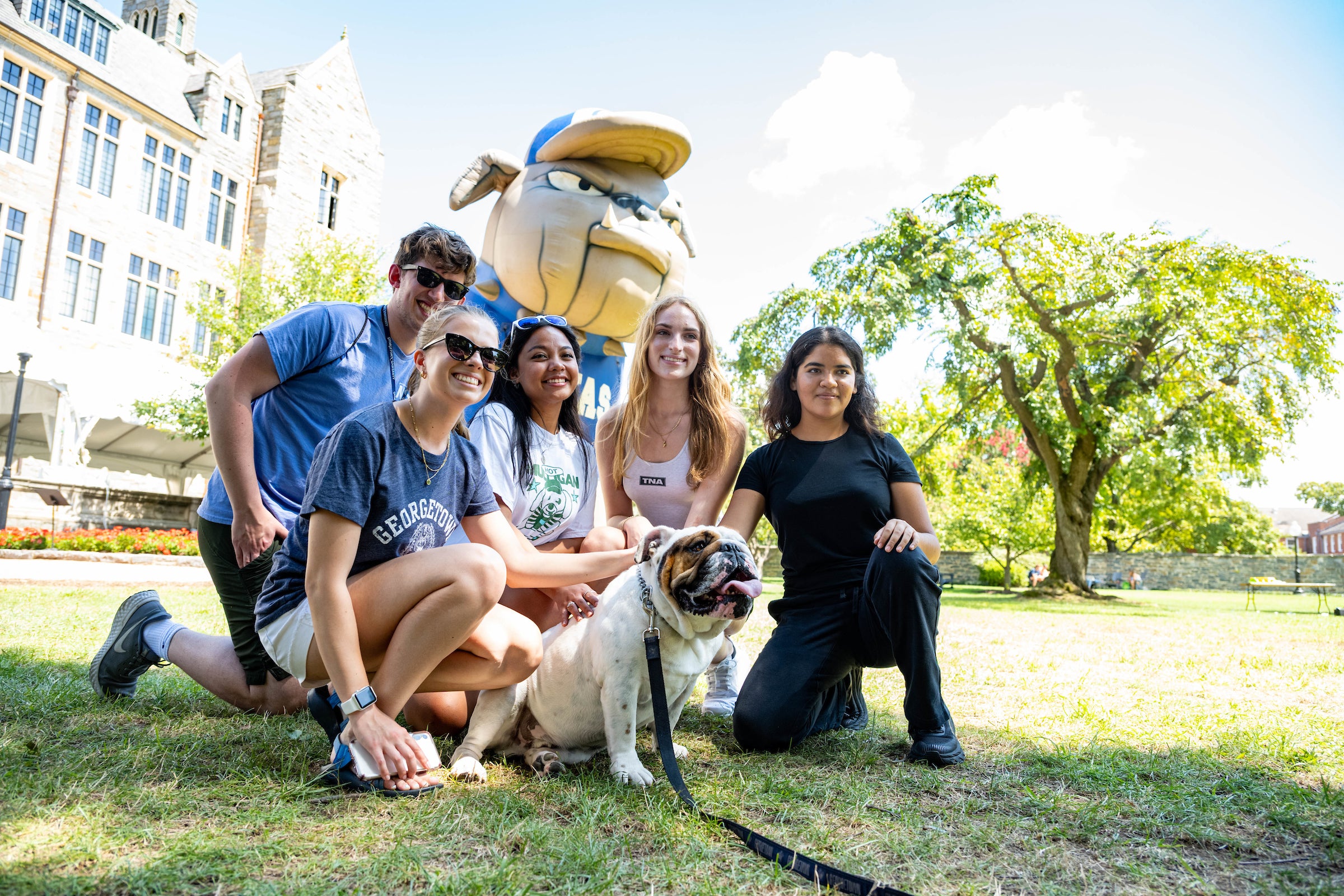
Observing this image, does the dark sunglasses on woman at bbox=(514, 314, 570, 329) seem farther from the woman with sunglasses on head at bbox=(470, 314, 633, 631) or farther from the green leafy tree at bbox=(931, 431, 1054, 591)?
the green leafy tree at bbox=(931, 431, 1054, 591)

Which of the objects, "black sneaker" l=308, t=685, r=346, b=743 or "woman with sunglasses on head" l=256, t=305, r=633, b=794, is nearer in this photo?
"woman with sunglasses on head" l=256, t=305, r=633, b=794

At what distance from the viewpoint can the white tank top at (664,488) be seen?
4.09 metres

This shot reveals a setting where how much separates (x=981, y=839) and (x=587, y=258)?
211 inches

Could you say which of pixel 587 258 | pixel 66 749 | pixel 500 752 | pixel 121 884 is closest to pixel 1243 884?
pixel 500 752

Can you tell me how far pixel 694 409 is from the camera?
417 centimetres

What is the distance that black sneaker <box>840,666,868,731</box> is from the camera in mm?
3814

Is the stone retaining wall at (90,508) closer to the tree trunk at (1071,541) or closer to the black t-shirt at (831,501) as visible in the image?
the black t-shirt at (831,501)

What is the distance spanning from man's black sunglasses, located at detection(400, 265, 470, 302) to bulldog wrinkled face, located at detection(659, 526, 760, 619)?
4.98 feet

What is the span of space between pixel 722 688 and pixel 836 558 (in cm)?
109

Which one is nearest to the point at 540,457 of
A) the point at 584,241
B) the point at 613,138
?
the point at 584,241

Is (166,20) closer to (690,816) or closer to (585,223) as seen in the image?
(585,223)

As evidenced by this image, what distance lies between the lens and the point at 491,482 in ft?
10.8

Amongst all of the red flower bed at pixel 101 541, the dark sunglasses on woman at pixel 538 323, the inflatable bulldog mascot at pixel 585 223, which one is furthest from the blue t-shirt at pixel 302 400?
the red flower bed at pixel 101 541

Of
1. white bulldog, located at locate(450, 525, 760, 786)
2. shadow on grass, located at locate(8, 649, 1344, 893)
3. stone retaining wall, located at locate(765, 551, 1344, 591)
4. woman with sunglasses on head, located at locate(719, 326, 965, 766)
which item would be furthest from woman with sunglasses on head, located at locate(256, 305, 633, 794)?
stone retaining wall, located at locate(765, 551, 1344, 591)
